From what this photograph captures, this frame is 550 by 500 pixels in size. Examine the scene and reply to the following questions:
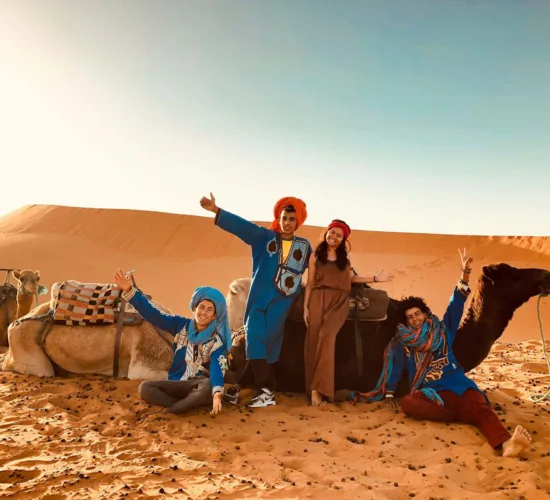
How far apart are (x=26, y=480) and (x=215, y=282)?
21.0 metres

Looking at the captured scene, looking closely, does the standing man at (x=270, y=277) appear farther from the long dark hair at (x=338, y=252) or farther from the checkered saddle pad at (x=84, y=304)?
the checkered saddle pad at (x=84, y=304)

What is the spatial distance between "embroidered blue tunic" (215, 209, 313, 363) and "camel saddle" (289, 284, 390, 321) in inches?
7.1

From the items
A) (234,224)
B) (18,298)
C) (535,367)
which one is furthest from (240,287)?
(535,367)

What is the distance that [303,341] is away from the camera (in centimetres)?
536

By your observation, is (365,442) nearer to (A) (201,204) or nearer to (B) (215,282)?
(A) (201,204)

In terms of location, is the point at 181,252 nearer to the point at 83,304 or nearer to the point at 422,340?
the point at 83,304

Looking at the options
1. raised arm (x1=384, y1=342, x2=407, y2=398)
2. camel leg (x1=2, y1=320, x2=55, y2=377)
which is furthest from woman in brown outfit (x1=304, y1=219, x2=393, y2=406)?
camel leg (x1=2, y1=320, x2=55, y2=377)

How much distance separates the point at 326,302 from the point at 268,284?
0.67 metres

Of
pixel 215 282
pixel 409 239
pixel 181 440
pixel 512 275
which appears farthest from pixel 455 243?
pixel 181 440

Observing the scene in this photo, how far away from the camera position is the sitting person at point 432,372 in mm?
4160

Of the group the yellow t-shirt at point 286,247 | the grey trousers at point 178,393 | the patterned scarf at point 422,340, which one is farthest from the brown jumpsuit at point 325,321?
the grey trousers at point 178,393

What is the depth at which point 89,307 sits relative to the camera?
5660 millimetres

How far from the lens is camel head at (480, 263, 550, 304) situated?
4.91m

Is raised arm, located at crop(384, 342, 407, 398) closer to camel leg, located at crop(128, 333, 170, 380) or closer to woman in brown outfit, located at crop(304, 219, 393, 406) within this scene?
woman in brown outfit, located at crop(304, 219, 393, 406)
